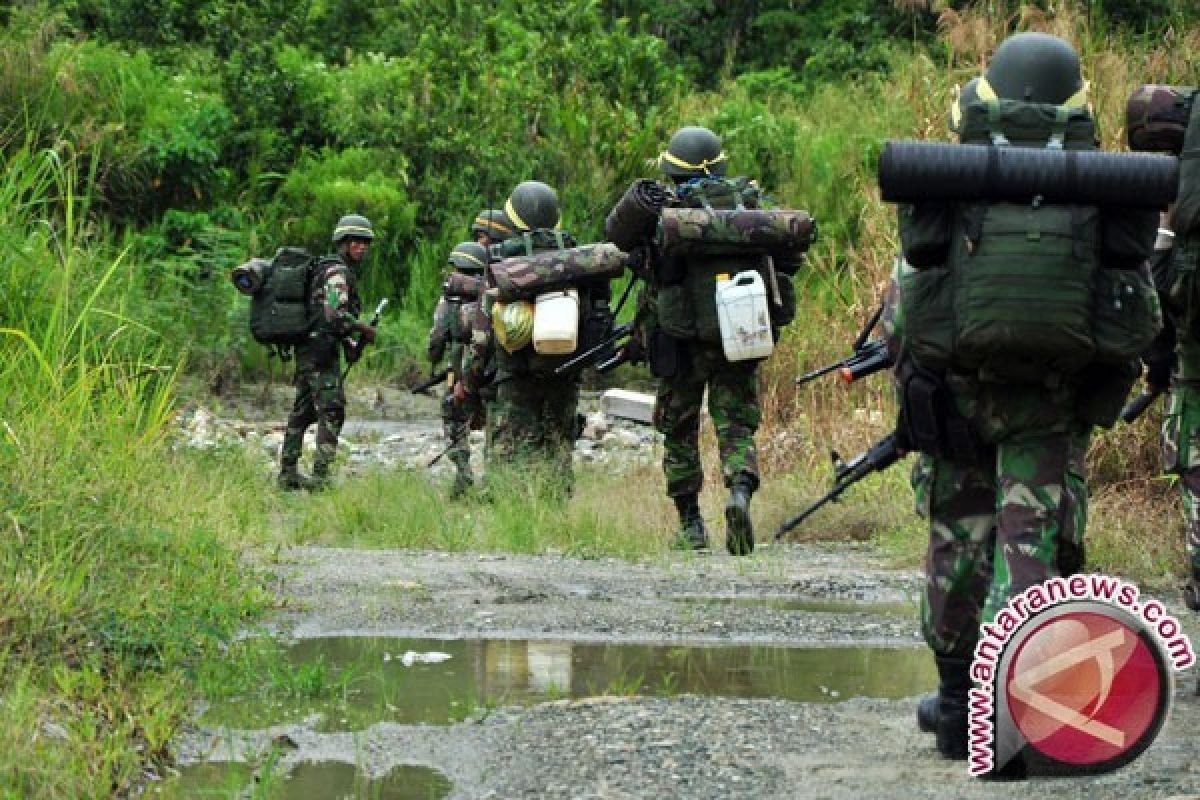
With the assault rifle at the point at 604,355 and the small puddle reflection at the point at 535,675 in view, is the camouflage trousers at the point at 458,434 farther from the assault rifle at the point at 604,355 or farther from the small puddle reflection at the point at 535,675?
the small puddle reflection at the point at 535,675

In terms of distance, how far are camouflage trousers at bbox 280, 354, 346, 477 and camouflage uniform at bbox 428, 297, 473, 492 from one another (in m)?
0.71

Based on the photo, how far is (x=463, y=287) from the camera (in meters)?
14.4

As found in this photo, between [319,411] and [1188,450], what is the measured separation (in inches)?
357

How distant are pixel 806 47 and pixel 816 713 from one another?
24155 mm

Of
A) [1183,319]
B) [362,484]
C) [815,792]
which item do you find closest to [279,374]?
[362,484]

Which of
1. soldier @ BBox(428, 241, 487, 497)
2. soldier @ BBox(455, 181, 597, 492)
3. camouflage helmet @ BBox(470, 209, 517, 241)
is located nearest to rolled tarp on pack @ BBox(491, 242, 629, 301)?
soldier @ BBox(455, 181, 597, 492)

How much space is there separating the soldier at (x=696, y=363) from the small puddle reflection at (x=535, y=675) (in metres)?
2.71

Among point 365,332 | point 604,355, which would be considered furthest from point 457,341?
point 604,355

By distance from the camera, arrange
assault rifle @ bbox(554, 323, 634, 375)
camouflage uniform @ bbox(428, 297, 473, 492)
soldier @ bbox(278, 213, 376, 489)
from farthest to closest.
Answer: soldier @ bbox(278, 213, 376, 489), camouflage uniform @ bbox(428, 297, 473, 492), assault rifle @ bbox(554, 323, 634, 375)

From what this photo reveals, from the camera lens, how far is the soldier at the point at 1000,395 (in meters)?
5.15

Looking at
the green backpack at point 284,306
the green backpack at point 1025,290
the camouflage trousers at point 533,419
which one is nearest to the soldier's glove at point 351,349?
the green backpack at point 284,306

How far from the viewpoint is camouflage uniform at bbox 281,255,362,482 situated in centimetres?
1473

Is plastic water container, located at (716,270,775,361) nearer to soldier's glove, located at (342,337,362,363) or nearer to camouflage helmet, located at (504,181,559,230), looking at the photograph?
camouflage helmet, located at (504,181,559,230)

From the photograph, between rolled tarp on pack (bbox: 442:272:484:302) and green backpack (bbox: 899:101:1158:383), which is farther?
rolled tarp on pack (bbox: 442:272:484:302)
